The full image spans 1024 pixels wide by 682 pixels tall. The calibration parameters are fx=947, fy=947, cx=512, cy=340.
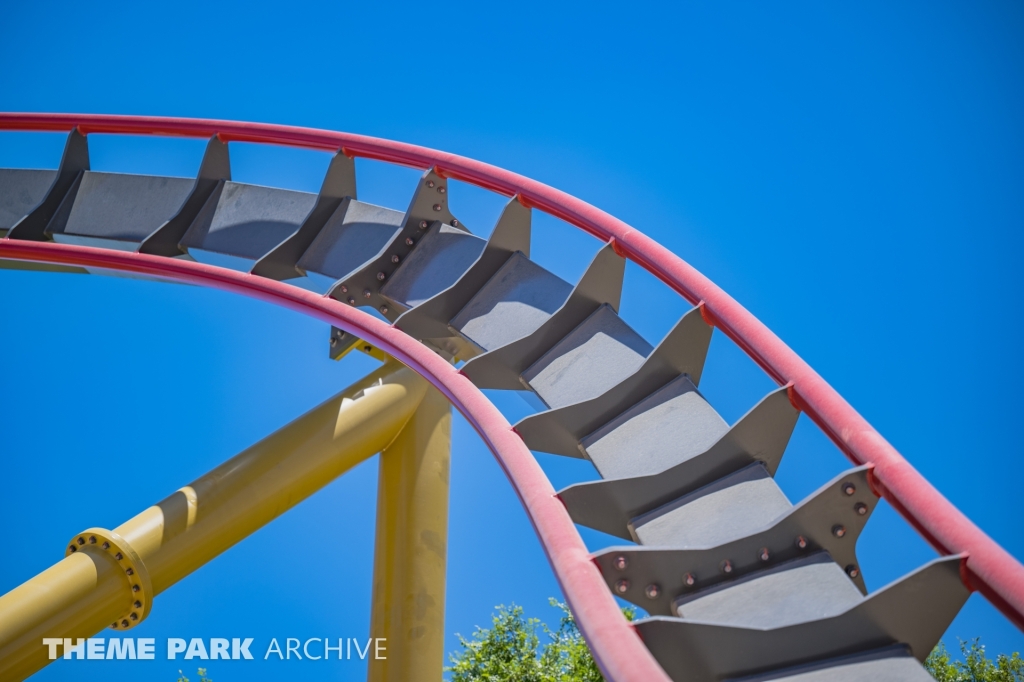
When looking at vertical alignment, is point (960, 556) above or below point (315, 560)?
below

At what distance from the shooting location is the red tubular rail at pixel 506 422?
2484 mm

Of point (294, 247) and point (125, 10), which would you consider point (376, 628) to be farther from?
point (125, 10)

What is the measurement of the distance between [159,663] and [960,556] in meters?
17.4

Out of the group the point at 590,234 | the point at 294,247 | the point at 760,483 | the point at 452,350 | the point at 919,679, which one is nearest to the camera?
the point at 919,679

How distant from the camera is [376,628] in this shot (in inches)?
216

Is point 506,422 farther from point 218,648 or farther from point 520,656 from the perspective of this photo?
point 218,648

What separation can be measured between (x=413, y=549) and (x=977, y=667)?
9235 mm

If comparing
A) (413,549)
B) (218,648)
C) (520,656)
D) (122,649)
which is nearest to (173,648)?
(122,649)

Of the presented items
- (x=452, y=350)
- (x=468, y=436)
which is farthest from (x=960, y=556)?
(x=468, y=436)

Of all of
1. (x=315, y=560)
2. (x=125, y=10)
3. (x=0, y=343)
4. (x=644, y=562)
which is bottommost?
(x=644, y=562)

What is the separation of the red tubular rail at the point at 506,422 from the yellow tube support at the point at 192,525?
1.04m

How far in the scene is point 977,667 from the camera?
38.4 ft

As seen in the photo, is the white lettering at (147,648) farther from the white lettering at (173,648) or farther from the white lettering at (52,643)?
the white lettering at (52,643)

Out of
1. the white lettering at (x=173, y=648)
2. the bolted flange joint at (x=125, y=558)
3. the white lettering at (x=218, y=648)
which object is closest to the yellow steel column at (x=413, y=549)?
the bolted flange joint at (x=125, y=558)
